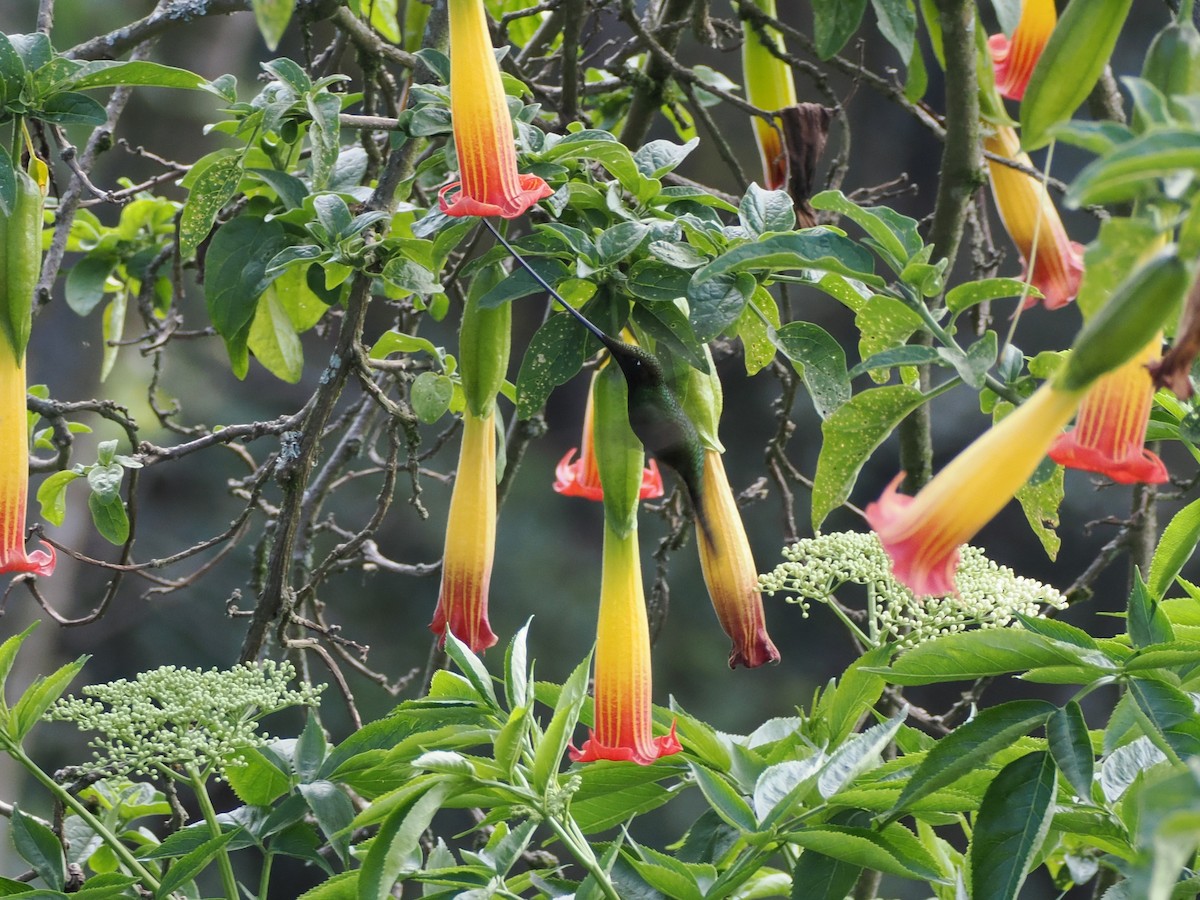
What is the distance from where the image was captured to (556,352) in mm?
610

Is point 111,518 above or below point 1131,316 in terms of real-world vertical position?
below

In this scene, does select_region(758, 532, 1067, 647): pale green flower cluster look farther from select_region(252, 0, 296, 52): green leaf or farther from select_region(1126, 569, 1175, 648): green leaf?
select_region(252, 0, 296, 52): green leaf

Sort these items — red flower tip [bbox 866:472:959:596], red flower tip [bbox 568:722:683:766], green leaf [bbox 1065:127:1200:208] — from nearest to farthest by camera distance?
green leaf [bbox 1065:127:1200:208]
red flower tip [bbox 866:472:959:596]
red flower tip [bbox 568:722:683:766]

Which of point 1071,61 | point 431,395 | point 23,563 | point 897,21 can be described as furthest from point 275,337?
point 1071,61

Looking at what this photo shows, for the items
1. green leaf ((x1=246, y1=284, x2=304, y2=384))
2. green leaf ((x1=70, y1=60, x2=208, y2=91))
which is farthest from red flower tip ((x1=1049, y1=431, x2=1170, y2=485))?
green leaf ((x1=246, y1=284, x2=304, y2=384))

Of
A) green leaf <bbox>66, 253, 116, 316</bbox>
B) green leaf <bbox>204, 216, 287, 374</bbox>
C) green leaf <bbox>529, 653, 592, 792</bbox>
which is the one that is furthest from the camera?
green leaf <bbox>66, 253, 116, 316</bbox>

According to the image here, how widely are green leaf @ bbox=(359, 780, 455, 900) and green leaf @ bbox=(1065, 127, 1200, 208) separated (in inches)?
12.1

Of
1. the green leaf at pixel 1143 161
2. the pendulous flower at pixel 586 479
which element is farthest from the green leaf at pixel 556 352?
the green leaf at pixel 1143 161

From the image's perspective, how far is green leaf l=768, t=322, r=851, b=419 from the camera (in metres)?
0.57

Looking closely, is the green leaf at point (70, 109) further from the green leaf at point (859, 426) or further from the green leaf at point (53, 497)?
the green leaf at point (859, 426)

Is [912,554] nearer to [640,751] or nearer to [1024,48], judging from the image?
[640,751]

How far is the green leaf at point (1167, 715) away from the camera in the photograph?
44 cm

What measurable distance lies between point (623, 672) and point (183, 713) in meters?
0.21

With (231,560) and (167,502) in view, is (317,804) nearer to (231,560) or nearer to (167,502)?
(231,560)
